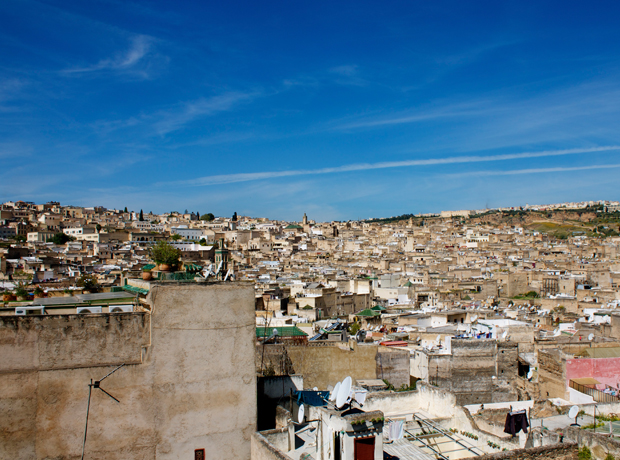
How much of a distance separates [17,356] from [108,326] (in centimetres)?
101

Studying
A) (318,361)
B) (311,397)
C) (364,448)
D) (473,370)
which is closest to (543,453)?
(364,448)

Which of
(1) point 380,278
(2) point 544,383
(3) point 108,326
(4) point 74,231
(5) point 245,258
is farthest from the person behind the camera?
(4) point 74,231

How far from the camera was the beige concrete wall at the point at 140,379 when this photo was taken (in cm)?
577

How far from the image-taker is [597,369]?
40.7 feet

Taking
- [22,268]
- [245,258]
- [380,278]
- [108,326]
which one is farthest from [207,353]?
[245,258]

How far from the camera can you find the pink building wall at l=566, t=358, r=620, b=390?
40.1ft

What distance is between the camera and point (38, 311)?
6910 millimetres

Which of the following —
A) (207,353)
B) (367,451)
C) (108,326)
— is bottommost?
(367,451)

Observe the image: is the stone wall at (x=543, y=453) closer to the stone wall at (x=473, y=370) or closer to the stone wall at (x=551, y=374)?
the stone wall at (x=473, y=370)

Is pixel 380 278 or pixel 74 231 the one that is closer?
pixel 380 278

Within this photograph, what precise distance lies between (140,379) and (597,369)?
11.3m

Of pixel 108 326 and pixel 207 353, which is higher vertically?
pixel 108 326

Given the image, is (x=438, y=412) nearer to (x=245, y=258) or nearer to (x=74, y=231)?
(x=245, y=258)

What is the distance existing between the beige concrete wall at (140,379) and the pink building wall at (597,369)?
907 cm
